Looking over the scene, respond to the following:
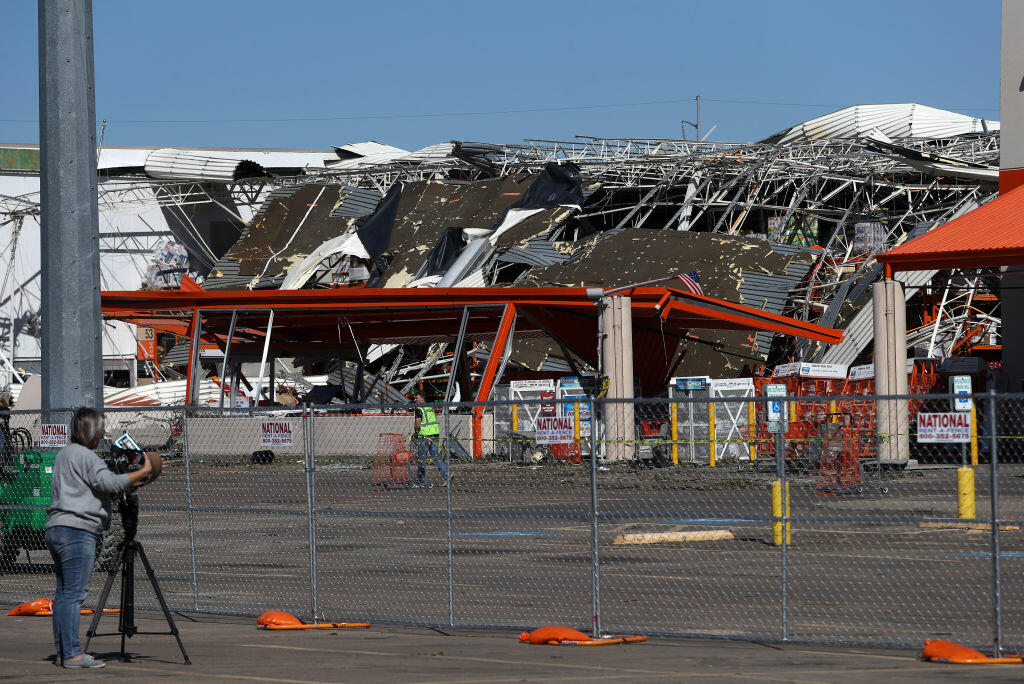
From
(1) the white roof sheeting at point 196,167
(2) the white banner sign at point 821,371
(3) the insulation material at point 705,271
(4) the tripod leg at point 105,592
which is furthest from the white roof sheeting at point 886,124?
(4) the tripod leg at point 105,592

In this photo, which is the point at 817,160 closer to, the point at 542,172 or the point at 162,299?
the point at 542,172

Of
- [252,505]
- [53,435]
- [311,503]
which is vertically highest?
[53,435]

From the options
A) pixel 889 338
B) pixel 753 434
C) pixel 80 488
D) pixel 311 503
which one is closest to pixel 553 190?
pixel 889 338

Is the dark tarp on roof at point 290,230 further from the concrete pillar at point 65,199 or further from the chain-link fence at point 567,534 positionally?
the concrete pillar at point 65,199

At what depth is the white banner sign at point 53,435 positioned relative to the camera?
13.1m

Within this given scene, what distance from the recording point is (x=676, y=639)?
10438 millimetres

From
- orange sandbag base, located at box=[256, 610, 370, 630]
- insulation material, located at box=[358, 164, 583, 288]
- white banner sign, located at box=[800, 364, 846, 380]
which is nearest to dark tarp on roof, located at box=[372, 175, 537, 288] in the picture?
insulation material, located at box=[358, 164, 583, 288]

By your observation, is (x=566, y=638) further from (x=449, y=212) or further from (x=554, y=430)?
(x=449, y=212)

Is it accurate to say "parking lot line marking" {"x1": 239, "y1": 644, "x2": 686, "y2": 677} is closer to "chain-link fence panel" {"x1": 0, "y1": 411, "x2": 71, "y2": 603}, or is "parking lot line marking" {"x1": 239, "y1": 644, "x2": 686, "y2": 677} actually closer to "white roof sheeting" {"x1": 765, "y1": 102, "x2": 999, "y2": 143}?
"chain-link fence panel" {"x1": 0, "y1": 411, "x2": 71, "y2": 603}

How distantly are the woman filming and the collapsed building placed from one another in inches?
1248

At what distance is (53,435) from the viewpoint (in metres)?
13.5

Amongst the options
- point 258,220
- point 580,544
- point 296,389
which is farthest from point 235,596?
point 258,220

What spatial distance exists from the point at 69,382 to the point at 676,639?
645cm

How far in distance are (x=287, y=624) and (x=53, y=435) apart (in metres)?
3.91
